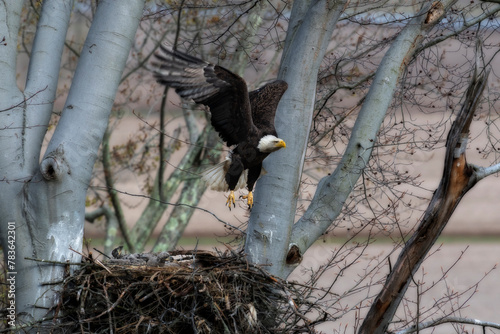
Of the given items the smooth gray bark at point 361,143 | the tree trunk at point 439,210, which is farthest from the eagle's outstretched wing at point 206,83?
the tree trunk at point 439,210

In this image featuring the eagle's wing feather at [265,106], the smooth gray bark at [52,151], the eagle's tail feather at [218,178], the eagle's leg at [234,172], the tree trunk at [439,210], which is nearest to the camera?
the smooth gray bark at [52,151]

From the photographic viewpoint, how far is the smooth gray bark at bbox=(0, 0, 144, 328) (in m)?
4.02

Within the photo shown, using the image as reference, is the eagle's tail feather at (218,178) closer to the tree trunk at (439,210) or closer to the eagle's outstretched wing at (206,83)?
the eagle's outstretched wing at (206,83)

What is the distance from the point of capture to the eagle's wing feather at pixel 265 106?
5.62m

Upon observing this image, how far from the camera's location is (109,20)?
4.22 meters

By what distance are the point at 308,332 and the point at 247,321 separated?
1.16 ft

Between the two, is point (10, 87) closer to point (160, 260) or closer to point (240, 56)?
point (160, 260)

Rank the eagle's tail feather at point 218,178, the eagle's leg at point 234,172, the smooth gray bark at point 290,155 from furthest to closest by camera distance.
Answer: the eagle's tail feather at point 218,178
the eagle's leg at point 234,172
the smooth gray bark at point 290,155

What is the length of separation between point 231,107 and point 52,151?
5.84ft

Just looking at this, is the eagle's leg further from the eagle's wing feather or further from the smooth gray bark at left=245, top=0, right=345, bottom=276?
the smooth gray bark at left=245, top=0, right=345, bottom=276

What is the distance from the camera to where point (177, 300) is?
4199 millimetres

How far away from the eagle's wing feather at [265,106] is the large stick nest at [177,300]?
1.56 m

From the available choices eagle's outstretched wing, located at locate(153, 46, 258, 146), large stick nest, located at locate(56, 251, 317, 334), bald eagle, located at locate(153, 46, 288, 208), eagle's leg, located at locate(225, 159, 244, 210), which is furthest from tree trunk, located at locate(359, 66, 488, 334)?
eagle's leg, located at locate(225, 159, 244, 210)

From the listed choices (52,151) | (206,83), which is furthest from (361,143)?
(52,151)
